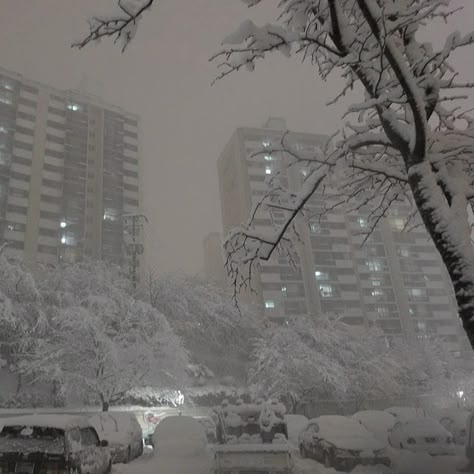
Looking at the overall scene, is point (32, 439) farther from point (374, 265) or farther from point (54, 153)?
point (374, 265)

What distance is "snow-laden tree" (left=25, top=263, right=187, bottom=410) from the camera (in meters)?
22.4

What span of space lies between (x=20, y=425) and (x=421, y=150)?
859 centimetres

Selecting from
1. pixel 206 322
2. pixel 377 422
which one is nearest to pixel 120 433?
pixel 377 422

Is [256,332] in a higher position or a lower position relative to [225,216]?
lower

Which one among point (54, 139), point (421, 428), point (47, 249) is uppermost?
point (54, 139)

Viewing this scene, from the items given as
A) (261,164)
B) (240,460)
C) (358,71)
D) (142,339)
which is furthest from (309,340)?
(261,164)

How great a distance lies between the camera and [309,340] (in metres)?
34.5

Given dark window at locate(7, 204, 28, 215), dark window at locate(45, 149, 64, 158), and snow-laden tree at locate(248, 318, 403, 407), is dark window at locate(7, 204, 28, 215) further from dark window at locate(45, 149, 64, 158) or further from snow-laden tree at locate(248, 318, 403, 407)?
snow-laden tree at locate(248, 318, 403, 407)

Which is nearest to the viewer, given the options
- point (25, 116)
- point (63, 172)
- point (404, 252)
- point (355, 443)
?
point (355, 443)

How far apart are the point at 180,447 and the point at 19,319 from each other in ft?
54.1

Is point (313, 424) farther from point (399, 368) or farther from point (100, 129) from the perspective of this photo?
point (100, 129)

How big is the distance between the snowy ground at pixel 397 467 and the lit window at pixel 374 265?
7060 centimetres

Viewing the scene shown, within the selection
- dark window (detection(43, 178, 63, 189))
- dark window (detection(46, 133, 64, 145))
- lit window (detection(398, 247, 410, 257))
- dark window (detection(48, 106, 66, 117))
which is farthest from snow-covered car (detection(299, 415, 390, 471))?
lit window (detection(398, 247, 410, 257))

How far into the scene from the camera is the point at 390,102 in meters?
5.74
